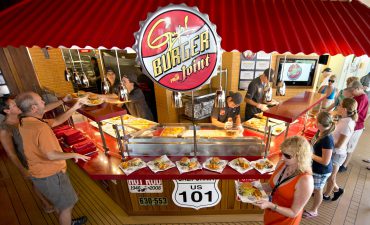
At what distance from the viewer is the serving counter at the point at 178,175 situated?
11.0ft

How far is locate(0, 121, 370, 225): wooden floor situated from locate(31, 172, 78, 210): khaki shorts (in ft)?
3.03

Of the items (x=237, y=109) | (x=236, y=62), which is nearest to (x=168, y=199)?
(x=237, y=109)

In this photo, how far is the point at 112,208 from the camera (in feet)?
14.0

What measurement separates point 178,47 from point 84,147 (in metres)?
2.73

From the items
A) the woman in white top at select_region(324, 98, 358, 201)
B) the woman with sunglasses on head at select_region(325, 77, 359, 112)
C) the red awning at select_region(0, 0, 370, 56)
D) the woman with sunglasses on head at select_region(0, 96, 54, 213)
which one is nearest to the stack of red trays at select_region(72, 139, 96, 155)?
the woman with sunglasses on head at select_region(0, 96, 54, 213)

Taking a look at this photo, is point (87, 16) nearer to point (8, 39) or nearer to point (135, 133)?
→ point (8, 39)

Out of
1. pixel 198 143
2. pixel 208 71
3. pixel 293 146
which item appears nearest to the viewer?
pixel 293 146

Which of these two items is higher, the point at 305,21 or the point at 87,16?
the point at 87,16

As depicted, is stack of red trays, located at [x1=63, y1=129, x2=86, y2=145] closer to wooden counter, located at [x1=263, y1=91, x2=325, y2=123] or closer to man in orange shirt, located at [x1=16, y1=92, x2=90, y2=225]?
man in orange shirt, located at [x1=16, y1=92, x2=90, y2=225]

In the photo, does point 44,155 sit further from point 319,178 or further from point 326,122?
point 319,178

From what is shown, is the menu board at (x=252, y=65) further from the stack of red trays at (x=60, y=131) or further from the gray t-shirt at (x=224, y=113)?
the stack of red trays at (x=60, y=131)

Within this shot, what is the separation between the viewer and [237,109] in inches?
199

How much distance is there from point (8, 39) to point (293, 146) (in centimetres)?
442

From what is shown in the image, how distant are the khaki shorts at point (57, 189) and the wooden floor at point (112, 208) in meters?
0.92
